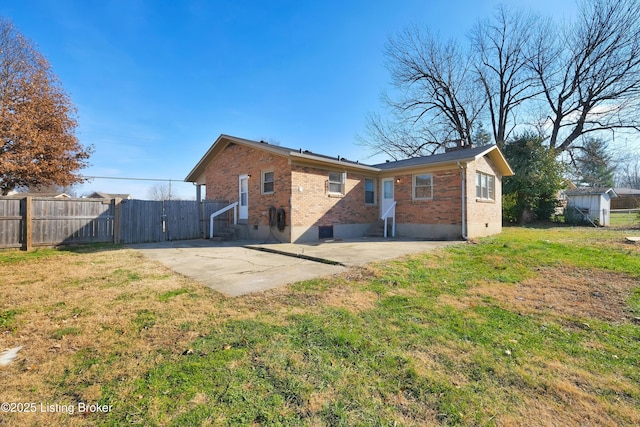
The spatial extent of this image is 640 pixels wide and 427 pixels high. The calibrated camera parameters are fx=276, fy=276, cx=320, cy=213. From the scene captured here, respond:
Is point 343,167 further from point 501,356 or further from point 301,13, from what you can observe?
point 501,356

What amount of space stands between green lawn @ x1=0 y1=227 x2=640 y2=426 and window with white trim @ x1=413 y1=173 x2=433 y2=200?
736 cm

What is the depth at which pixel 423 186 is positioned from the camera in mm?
12289

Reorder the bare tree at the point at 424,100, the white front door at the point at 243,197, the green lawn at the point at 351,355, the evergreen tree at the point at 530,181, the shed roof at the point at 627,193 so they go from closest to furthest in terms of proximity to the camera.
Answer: the green lawn at the point at 351,355
the white front door at the point at 243,197
the evergreen tree at the point at 530,181
the bare tree at the point at 424,100
the shed roof at the point at 627,193

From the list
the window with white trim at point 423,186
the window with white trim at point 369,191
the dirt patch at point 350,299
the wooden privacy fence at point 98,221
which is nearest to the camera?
the dirt patch at point 350,299

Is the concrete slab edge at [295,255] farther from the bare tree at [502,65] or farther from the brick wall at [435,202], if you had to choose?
the bare tree at [502,65]

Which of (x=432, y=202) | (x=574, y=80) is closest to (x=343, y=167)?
(x=432, y=202)

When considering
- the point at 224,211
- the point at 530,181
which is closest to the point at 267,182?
the point at 224,211

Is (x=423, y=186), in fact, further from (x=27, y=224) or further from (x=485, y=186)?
(x=27, y=224)

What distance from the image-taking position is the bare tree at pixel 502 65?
76.5 ft

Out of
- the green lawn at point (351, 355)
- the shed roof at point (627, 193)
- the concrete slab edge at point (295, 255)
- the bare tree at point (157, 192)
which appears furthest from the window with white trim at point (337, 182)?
the bare tree at point (157, 192)

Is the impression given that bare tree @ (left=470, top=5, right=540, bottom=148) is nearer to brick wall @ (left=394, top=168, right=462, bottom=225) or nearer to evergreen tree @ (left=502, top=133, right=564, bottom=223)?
evergreen tree @ (left=502, top=133, right=564, bottom=223)

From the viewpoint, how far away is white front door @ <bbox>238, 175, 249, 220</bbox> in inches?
502

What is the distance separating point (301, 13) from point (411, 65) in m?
18.2

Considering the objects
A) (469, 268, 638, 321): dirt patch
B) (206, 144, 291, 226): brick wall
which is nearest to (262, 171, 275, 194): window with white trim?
(206, 144, 291, 226): brick wall
